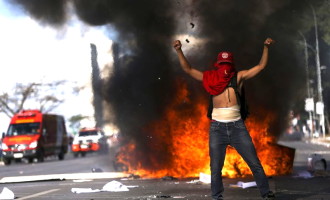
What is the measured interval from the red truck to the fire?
1944cm

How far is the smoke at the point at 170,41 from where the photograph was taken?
13.7m

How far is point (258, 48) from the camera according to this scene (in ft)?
45.1

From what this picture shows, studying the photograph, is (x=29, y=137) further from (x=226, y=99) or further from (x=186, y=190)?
(x=226, y=99)

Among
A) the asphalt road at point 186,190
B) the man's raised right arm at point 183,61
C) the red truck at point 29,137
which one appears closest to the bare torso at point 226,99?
the man's raised right arm at point 183,61

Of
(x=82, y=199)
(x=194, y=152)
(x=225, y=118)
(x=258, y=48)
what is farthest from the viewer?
(x=258, y=48)

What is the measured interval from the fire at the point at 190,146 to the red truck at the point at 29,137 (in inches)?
765

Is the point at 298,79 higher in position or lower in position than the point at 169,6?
lower

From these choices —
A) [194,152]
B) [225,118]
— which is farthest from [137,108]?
[225,118]

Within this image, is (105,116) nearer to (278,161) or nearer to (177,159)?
(177,159)

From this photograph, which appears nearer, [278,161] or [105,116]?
[278,161]

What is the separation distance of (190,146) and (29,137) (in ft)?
69.3

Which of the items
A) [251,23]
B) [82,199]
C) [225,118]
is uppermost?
[251,23]

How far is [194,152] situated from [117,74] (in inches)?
121

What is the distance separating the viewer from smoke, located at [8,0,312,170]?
13711 millimetres
